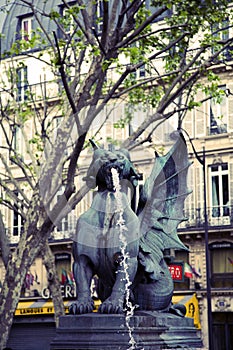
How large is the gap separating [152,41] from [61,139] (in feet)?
7.51

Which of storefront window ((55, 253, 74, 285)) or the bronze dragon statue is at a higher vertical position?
storefront window ((55, 253, 74, 285))

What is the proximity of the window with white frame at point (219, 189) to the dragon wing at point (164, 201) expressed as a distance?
2006cm

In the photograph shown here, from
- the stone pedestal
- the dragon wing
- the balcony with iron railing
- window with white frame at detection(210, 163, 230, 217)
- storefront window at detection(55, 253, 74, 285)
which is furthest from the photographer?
storefront window at detection(55, 253, 74, 285)

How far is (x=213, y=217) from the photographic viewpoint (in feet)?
90.4

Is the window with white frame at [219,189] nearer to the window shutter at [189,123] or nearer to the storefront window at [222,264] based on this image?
the storefront window at [222,264]

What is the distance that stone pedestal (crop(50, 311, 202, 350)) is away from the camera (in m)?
5.80

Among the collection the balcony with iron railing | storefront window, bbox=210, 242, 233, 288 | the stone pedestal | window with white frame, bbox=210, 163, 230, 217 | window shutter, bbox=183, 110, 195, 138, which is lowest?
the stone pedestal

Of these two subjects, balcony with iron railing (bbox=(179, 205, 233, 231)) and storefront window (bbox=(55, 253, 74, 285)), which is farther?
storefront window (bbox=(55, 253, 74, 285))

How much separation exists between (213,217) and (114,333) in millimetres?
22000

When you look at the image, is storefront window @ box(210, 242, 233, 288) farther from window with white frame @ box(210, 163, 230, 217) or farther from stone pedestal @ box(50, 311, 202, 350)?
stone pedestal @ box(50, 311, 202, 350)

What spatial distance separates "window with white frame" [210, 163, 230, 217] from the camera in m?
27.3

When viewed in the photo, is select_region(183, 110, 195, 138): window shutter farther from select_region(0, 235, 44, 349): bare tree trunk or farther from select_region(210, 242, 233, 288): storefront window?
select_region(0, 235, 44, 349): bare tree trunk

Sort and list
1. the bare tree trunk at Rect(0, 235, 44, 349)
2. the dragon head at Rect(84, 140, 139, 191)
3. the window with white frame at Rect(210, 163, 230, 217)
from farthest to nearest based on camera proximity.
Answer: the window with white frame at Rect(210, 163, 230, 217) → the bare tree trunk at Rect(0, 235, 44, 349) → the dragon head at Rect(84, 140, 139, 191)

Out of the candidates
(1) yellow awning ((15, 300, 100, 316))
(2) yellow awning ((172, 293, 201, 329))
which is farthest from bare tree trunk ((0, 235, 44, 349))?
(1) yellow awning ((15, 300, 100, 316))
